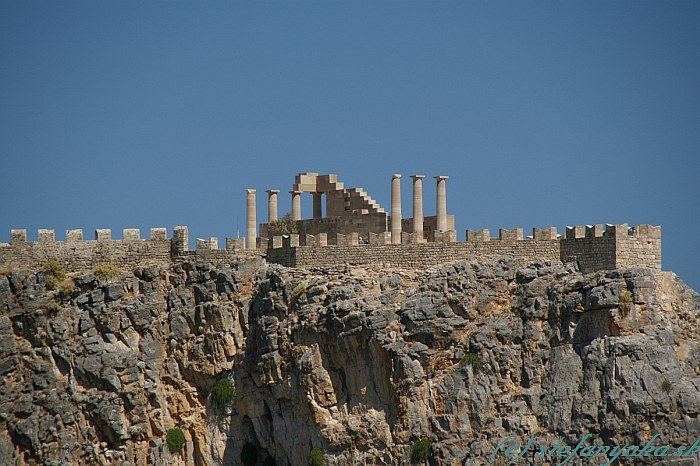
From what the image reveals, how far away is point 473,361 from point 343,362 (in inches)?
222

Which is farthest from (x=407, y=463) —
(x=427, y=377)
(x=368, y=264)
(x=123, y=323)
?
(x=123, y=323)

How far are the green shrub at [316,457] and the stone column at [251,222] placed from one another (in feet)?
33.6

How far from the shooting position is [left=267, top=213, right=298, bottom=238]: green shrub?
91.7 m

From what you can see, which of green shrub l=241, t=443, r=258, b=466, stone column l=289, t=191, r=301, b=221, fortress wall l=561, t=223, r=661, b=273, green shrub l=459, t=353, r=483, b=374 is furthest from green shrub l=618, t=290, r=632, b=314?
stone column l=289, t=191, r=301, b=221

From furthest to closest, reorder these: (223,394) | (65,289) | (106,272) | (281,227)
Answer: (281,227) < (106,272) < (65,289) < (223,394)

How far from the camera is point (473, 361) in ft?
263

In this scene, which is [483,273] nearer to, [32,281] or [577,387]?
[577,387]

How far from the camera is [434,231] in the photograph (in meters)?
85.3

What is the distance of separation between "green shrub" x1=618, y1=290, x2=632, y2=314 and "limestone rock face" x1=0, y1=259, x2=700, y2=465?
5 centimetres

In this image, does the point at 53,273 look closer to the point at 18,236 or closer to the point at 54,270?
the point at 54,270

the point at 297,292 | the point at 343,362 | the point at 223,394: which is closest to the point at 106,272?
the point at 223,394

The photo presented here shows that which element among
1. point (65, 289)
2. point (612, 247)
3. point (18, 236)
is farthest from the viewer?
point (18, 236)

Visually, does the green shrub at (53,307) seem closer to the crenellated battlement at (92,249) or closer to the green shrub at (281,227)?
the crenellated battlement at (92,249)

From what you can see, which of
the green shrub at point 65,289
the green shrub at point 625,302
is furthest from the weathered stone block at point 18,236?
the green shrub at point 625,302
